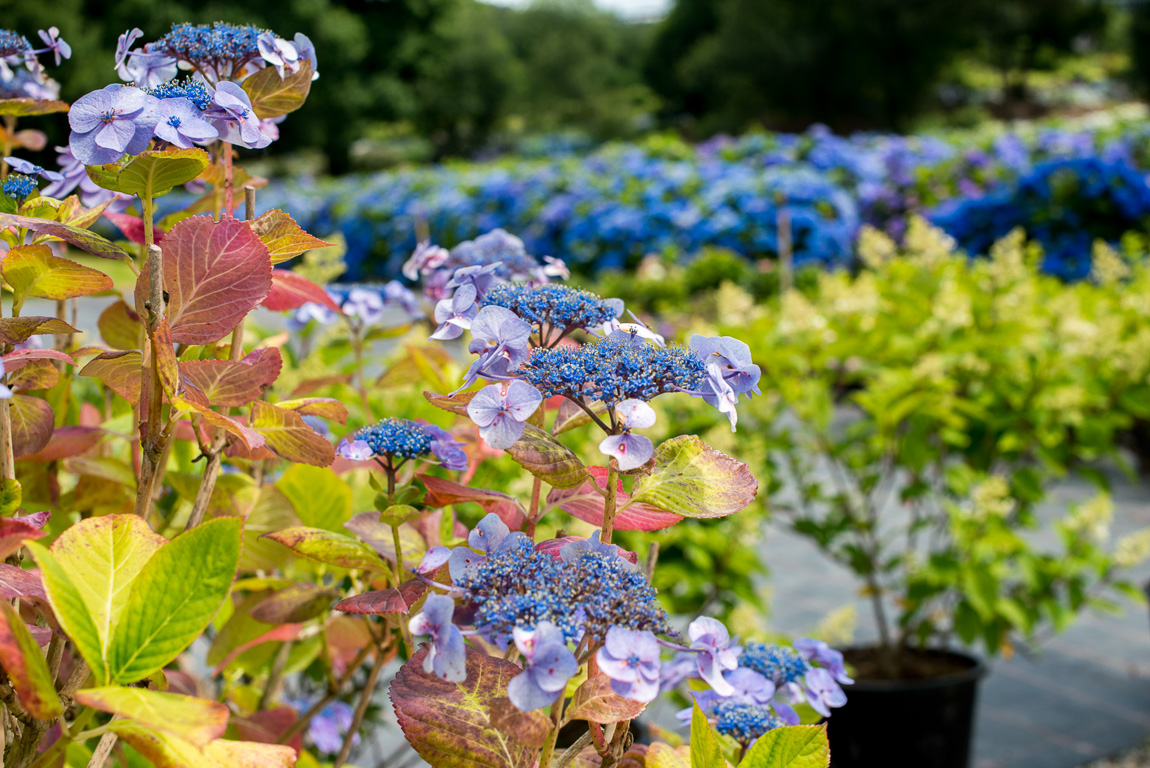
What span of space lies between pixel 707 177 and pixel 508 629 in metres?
9.15

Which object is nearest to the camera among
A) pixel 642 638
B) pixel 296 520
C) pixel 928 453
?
pixel 642 638

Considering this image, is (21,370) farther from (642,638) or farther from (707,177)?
(707,177)

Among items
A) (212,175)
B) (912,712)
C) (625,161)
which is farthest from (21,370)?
(625,161)

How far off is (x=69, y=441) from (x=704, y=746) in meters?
0.65

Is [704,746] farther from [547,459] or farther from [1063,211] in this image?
[1063,211]

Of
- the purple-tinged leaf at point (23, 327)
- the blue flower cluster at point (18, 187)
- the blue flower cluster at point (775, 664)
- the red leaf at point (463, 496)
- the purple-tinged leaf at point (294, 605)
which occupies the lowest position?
the purple-tinged leaf at point (294, 605)

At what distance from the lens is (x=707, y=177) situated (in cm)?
932

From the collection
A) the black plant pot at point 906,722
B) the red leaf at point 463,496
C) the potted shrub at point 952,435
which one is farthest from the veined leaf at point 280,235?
the black plant pot at point 906,722

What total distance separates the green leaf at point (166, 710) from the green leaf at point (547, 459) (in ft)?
0.73

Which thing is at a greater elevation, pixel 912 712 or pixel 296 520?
pixel 296 520

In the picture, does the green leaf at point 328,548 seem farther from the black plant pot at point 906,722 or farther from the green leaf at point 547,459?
the black plant pot at point 906,722

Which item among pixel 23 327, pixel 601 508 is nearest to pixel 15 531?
pixel 23 327

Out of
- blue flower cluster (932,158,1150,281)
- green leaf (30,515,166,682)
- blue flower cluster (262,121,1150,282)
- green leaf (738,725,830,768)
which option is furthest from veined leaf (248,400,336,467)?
blue flower cluster (932,158,1150,281)

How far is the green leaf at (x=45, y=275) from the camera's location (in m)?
0.68
